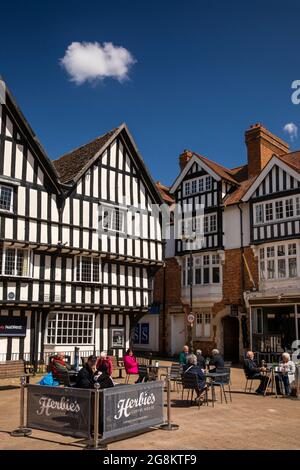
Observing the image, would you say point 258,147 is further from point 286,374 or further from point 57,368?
point 57,368

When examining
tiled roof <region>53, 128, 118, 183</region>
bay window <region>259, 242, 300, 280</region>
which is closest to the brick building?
bay window <region>259, 242, 300, 280</region>

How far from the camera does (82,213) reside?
20.7 metres

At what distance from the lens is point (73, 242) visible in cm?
1997

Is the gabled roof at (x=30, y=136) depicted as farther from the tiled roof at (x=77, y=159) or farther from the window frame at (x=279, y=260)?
the window frame at (x=279, y=260)

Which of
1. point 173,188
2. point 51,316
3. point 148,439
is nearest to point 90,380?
point 148,439

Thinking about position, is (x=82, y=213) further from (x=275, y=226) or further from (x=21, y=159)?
(x=275, y=226)

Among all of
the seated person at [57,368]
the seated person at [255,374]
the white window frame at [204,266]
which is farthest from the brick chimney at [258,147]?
the seated person at [57,368]

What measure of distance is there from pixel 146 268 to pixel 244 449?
52.2ft

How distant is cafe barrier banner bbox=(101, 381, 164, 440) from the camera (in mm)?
8023

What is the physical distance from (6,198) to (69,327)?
6.04m

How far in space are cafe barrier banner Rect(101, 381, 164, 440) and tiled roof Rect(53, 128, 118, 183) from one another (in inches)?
501

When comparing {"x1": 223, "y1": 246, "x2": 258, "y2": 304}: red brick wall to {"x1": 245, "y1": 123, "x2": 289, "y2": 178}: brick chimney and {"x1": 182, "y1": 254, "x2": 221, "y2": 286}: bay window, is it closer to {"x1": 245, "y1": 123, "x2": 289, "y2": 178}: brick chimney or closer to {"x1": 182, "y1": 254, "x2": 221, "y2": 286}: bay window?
{"x1": 182, "y1": 254, "x2": 221, "y2": 286}: bay window

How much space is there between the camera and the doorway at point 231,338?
28438 millimetres

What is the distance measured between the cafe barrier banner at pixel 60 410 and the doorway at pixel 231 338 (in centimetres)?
2061
